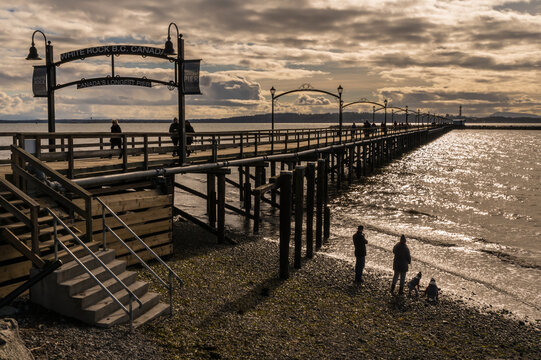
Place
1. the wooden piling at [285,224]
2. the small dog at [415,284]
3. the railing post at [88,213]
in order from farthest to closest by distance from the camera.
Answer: the wooden piling at [285,224] → the small dog at [415,284] → the railing post at [88,213]

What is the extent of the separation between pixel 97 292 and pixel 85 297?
12.8 inches

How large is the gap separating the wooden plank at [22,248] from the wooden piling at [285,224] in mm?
6648

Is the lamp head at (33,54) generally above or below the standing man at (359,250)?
above

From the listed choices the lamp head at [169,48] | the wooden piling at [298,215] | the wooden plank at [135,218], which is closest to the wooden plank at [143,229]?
the wooden plank at [135,218]

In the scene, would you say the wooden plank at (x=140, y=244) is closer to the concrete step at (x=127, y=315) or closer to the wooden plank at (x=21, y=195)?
the concrete step at (x=127, y=315)

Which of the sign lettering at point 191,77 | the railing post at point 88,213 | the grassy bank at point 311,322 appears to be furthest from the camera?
the sign lettering at point 191,77

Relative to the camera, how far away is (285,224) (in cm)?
1324

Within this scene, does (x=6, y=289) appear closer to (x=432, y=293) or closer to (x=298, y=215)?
(x=298, y=215)

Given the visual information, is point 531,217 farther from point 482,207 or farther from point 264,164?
point 264,164

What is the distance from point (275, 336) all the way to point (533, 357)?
5440 millimetres

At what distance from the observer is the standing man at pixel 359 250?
42.8 feet

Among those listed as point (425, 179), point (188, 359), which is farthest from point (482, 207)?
point (188, 359)

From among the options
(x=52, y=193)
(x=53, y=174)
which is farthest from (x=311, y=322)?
(x=53, y=174)

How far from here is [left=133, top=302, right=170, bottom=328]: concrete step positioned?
8500 mm
